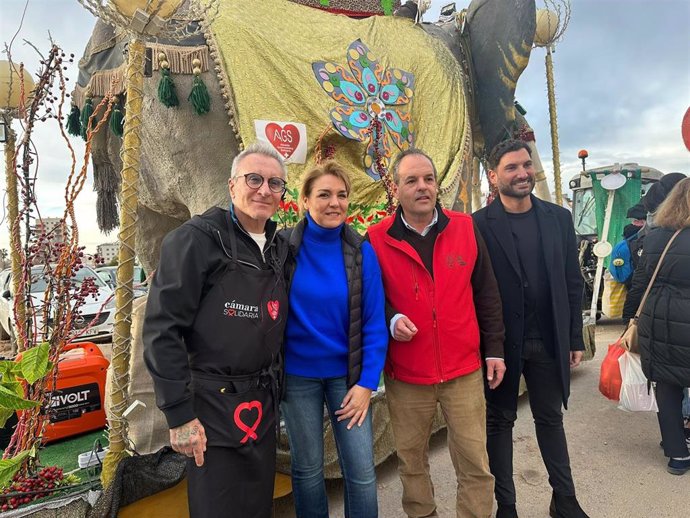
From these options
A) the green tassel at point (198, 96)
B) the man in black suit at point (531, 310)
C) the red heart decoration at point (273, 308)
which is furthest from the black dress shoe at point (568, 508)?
the green tassel at point (198, 96)

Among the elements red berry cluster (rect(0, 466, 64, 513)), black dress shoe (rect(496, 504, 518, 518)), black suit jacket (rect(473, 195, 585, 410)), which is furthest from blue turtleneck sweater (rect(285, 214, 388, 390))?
red berry cluster (rect(0, 466, 64, 513))

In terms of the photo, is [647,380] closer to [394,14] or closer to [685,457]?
[685,457]

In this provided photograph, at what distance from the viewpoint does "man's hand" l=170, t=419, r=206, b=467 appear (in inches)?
56.8

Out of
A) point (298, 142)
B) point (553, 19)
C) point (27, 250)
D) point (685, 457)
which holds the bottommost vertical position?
point (685, 457)

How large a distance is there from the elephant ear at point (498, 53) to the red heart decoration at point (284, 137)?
7.52 feet

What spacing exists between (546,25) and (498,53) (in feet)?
5.18

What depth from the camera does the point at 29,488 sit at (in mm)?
1979

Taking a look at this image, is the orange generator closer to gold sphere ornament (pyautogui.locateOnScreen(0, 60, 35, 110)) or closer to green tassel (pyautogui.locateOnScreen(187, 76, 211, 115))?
gold sphere ornament (pyautogui.locateOnScreen(0, 60, 35, 110))

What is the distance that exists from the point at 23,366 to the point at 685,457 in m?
3.56

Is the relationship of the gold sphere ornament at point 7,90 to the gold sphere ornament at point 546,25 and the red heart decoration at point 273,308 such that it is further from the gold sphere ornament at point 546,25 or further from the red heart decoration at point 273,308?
the gold sphere ornament at point 546,25

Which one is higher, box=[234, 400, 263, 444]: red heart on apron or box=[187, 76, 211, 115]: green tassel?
box=[187, 76, 211, 115]: green tassel

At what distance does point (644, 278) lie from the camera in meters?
2.97

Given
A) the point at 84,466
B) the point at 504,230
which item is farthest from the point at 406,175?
the point at 84,466

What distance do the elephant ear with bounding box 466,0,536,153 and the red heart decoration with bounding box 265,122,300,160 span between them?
2292mm
